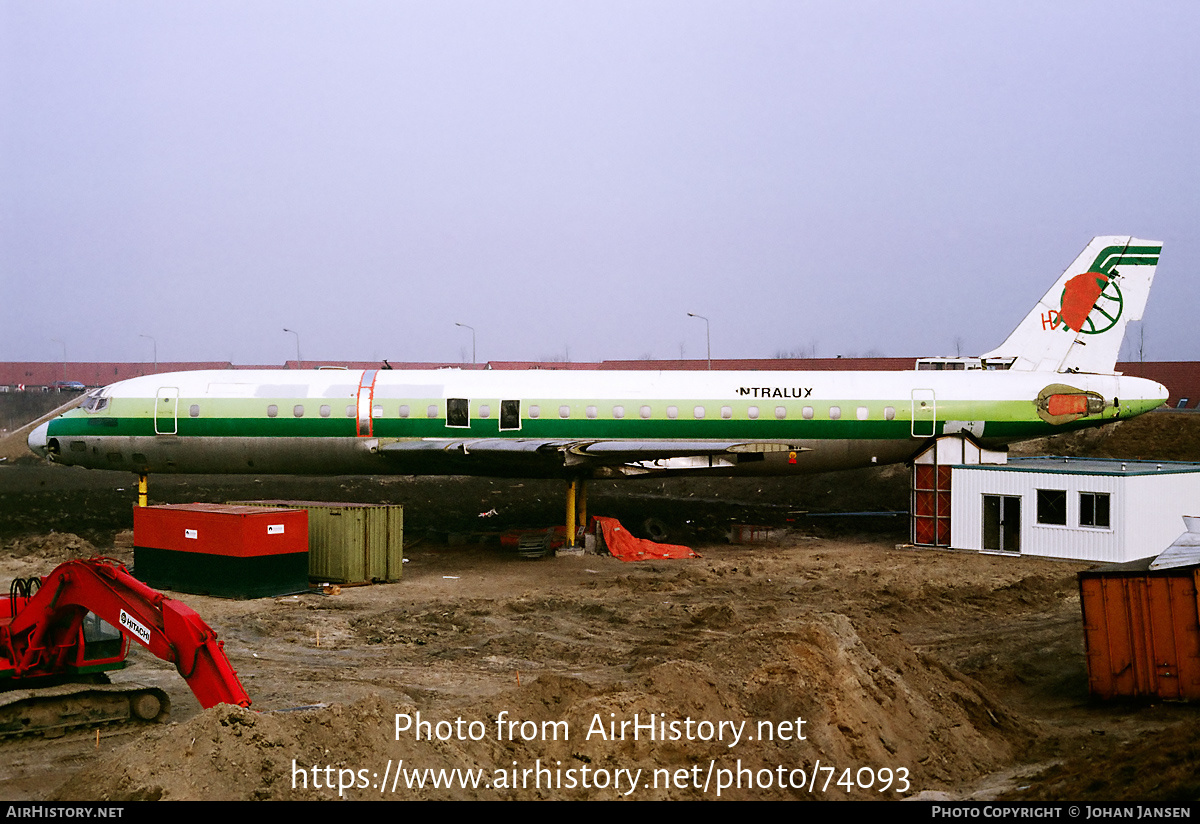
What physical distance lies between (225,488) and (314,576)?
26.9m

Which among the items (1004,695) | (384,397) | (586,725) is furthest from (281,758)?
(384,397)

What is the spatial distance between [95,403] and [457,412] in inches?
425

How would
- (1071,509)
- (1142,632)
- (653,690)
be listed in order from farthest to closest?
(1071,509) < (1142,632) < (653,690)

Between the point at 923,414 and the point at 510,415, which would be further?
the point at 923,414

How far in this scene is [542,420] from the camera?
29.9 metres

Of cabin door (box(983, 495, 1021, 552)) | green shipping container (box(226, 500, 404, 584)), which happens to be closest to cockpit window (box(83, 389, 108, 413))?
green shipping container (box(226, 500, 404, 584))

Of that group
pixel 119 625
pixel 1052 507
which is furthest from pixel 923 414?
pixel 119 625

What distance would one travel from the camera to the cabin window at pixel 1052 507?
28547mm

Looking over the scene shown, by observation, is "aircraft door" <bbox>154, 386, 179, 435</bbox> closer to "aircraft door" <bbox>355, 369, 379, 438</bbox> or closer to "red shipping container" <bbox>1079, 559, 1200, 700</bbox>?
"aircraft door" <bbox>355, 369, 379, 438</bbox>

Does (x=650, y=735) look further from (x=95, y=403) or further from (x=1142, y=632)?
(x=95, y=403)

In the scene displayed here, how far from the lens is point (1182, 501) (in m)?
28.5

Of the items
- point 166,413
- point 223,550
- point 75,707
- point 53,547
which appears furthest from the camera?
point 166,413

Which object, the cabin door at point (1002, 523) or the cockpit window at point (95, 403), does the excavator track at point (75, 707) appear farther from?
the cabin door at point (1002, 523)

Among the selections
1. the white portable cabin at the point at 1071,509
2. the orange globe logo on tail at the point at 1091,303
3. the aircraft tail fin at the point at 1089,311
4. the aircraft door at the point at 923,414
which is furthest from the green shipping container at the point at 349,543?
the orange globe logo on tail at the point at 1091,303
